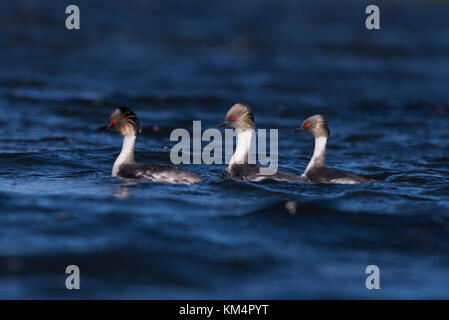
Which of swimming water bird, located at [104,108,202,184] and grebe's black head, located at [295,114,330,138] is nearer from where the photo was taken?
swimming water bird, located at [104,108,202,184]

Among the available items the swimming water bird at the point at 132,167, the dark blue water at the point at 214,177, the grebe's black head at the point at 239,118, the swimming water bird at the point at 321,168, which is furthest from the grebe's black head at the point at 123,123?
the swimming water bird at the point at 321,168

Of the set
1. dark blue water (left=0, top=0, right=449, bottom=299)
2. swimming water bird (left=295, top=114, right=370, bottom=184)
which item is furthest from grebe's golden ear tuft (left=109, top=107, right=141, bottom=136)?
swimming water bird (left=295, top=114, right=370, bottom=184)

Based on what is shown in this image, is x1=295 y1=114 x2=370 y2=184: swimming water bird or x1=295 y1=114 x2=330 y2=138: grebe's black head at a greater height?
x1=295 y1=114 x2=330 y2=138: grebe's black head

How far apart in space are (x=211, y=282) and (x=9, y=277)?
2300 mm

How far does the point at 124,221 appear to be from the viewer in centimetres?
1047

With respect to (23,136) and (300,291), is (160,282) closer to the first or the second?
(300,291)

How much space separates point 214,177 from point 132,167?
157cm

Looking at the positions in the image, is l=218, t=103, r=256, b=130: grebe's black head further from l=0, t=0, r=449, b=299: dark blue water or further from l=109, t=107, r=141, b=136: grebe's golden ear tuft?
l=109, t=107, r=141, b=136: grebe's golden ear tuft

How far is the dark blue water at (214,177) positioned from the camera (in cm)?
892

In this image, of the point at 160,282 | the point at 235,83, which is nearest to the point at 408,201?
the point at 160,282

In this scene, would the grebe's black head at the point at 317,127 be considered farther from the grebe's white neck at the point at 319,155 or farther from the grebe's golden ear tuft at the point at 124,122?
the grebe's golden ear tuft at the point at 124,122

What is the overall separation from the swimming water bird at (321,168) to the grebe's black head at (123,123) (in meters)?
2.95

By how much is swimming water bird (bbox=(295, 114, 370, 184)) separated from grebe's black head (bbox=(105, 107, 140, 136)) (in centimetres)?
295

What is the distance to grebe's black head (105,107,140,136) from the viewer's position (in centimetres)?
1231
